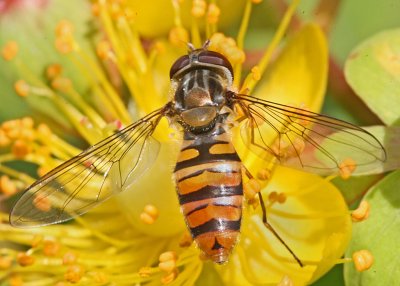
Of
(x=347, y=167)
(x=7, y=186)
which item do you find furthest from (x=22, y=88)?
(x=347, y=167)

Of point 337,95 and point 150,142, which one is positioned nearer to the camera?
point 150,142

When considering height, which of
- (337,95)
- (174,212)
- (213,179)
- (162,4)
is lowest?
(213,179)

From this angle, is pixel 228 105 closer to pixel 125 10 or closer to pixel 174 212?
pixel 174 212

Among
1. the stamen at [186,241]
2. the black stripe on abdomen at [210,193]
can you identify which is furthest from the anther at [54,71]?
the black stripe on abdomen at [210,193]

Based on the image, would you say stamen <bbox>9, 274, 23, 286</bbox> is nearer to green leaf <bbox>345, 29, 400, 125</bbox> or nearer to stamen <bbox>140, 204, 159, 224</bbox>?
stamen <bbox>140, 204, 159, 224</bbox>

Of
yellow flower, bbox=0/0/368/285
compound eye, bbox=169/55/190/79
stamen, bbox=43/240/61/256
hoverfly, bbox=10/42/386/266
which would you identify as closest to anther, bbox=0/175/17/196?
yellow flower, bbox=0/0/368/285

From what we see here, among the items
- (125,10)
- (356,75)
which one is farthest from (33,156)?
(356,75)

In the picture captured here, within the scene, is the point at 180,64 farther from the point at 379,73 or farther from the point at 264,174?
the point at 379,73
